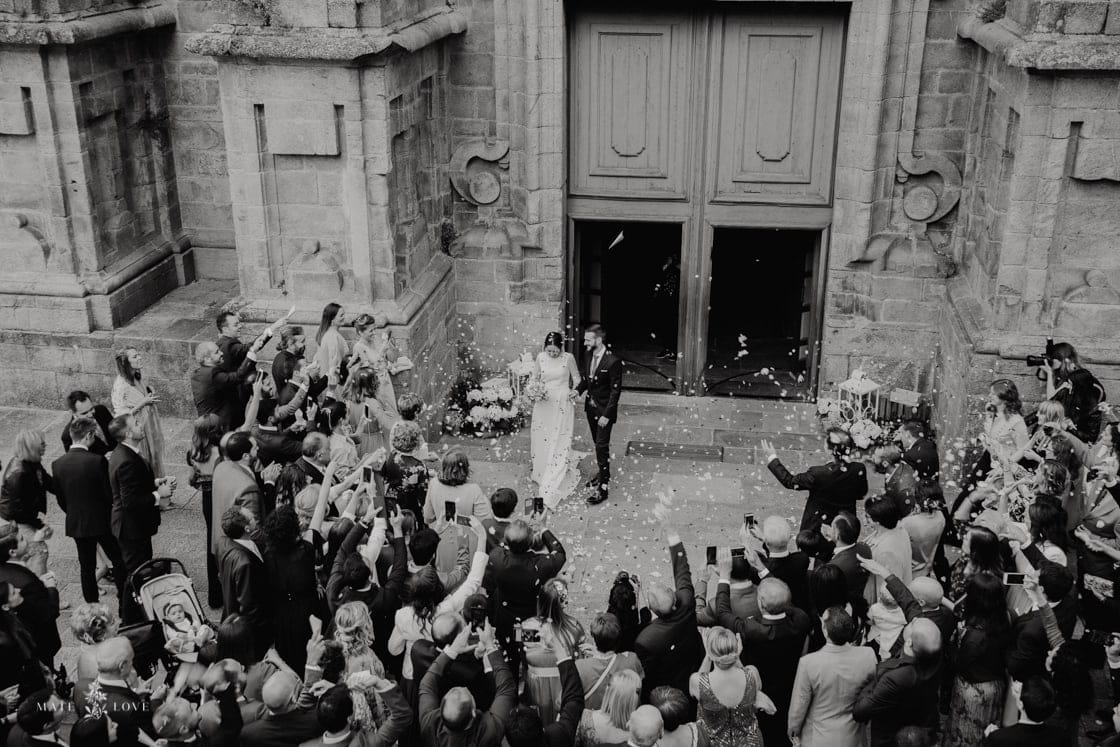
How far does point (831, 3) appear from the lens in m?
10.6

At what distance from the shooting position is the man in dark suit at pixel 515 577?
6.34 m

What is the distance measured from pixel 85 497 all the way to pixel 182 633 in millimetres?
1816

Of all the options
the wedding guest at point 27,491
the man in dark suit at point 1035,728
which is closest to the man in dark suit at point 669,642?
the man in dark suit at point 1035,728

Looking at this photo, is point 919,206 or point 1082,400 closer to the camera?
point 1082,400

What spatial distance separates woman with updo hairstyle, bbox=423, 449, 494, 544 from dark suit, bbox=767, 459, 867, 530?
2.03 metres

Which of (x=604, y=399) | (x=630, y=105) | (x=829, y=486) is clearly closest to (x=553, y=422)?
(x=604, y=399)

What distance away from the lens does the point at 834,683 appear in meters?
5.61

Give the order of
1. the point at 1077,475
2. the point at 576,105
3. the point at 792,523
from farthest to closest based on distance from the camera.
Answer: the point at 576,105
the point at 792,523
the point at 1077,475

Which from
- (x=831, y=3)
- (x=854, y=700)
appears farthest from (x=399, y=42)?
(x=854, y=700)

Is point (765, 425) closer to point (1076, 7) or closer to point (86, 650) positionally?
point (1076, 7)

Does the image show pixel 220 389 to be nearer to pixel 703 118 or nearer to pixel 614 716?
pixel 614 716

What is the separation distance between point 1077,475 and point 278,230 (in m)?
6.80

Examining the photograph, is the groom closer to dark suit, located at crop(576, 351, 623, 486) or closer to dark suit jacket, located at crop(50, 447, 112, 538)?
dark suit, located at crop(576, 351, 623, 486)

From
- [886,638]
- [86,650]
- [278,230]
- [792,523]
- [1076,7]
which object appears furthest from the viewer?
[278,230]
